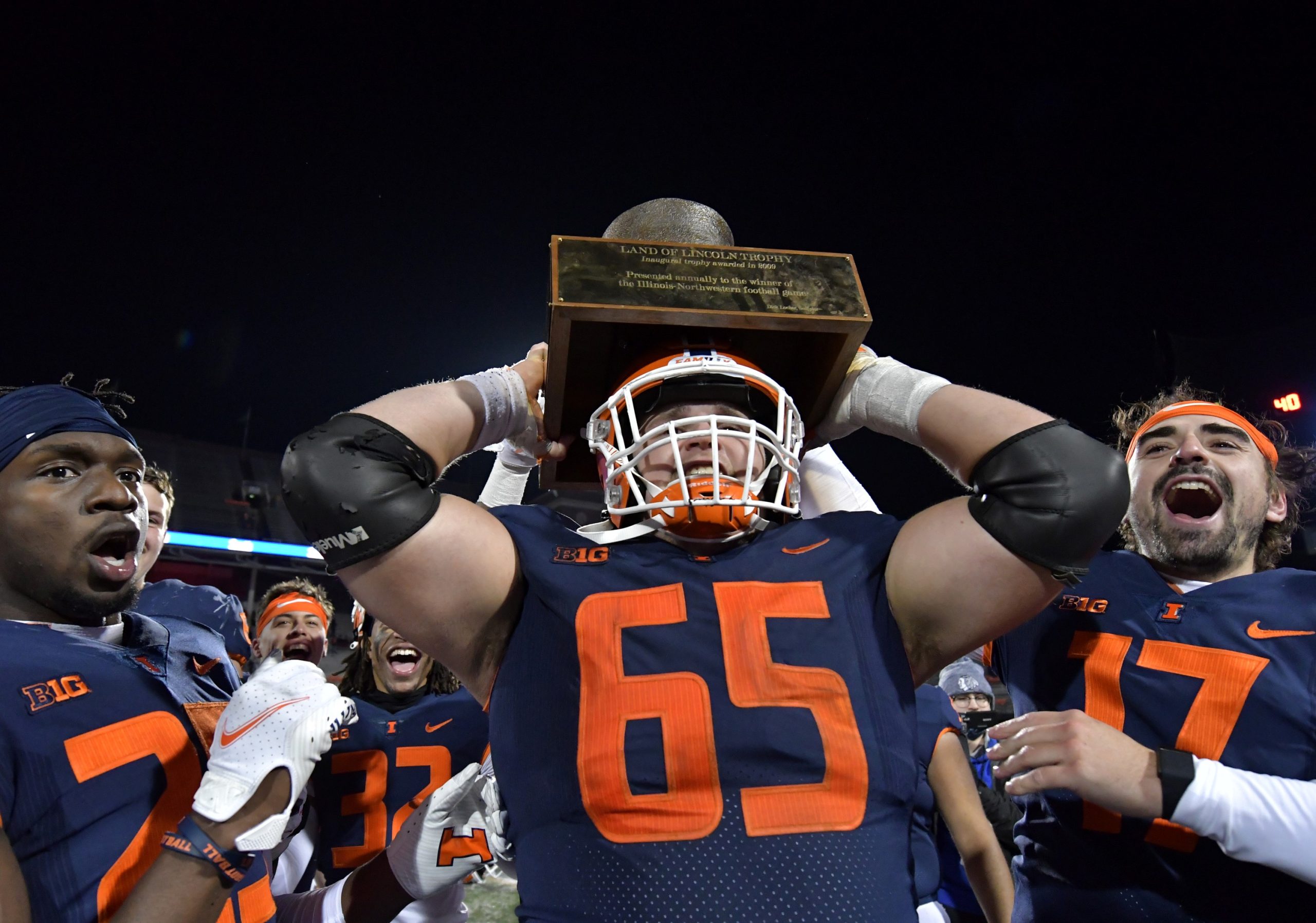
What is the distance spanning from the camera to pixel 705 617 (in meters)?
1.49

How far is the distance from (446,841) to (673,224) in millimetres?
1972

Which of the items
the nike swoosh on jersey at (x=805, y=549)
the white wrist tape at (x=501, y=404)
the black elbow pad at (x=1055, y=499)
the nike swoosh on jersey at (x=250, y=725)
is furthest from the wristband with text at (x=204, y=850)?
the black elbow pad at (x=1055, y=499)

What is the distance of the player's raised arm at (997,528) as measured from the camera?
1409 millimetres

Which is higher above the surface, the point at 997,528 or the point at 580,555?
the point at 997,528

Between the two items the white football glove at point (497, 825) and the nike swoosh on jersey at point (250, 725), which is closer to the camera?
the nike swoosh on jersey at point (250, 725)

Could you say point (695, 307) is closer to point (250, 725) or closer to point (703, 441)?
point (703, 441)

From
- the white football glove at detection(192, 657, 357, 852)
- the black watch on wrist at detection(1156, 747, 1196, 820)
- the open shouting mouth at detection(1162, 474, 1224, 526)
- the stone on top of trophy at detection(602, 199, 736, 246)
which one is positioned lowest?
the white football glove at detection(192, 657, 357, 852)

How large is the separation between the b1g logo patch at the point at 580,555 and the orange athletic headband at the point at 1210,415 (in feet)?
6.21

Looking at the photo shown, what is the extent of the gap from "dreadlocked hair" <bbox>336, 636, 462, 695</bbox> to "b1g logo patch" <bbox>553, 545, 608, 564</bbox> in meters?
2.58

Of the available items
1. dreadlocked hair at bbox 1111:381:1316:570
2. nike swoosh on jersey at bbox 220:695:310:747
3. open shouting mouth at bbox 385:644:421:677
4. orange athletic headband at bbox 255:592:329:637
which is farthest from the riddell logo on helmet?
orange athletic headband at bbox 255:592:329:637

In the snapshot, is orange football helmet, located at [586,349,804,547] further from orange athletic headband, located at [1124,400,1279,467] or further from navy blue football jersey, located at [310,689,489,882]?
navy blue football jersey, located at [310,689,489,882]

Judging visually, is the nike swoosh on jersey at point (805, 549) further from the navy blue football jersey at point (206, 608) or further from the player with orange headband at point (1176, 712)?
the navy blue football jersey at point (206, 608)

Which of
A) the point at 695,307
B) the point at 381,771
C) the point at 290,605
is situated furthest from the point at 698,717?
the point at 290,605

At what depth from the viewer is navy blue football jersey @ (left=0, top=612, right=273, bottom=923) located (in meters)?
1.56
